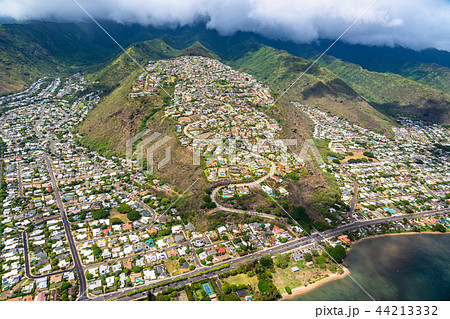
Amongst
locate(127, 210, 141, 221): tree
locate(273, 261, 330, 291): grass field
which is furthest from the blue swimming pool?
locate(127, 210, 141, 221): tree

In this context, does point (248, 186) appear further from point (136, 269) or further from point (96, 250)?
point (96, 250)

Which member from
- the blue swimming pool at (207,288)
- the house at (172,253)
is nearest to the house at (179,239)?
the house at (172,253)

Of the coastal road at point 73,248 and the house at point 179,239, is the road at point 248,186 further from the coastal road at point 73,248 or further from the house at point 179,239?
the coastal road at point 73,248

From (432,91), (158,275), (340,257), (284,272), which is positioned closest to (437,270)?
(340,257)

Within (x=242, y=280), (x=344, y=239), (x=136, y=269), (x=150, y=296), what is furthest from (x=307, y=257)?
(x=136, y=269)

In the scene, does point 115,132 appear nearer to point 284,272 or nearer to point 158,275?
point 158,275

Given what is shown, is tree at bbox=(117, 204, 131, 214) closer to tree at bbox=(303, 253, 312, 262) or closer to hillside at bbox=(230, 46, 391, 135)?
tree at bbox=(303, 253, 312, 262)
